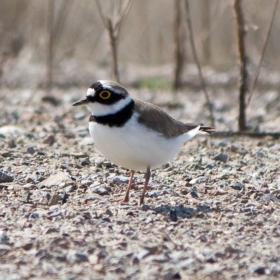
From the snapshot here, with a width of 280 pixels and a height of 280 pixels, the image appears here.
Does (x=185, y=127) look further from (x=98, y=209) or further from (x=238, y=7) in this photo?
(x=238, y=7)

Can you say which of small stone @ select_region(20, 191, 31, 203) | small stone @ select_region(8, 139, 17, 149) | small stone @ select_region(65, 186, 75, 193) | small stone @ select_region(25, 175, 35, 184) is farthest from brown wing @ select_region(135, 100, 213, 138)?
small stone @ select_region(8, 139, 17, 149)

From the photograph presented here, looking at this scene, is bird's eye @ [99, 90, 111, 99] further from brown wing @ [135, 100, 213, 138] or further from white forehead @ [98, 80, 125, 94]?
brown wing @ [135, 100, 213, 138]

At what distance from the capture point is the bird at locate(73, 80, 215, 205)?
504cm

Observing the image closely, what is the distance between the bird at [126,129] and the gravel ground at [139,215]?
0.42m

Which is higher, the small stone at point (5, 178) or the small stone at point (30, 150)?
the small stone at point (30, 150)

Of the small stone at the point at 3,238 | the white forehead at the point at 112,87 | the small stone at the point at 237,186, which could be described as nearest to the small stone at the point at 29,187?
the small stone at the point at 3,238

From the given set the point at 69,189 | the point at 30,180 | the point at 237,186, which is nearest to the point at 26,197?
the point at 69,189

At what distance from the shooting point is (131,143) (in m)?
5.02

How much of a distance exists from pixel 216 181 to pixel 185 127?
62cm

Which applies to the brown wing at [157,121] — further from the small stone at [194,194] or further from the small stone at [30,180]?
the small stone at [30,180]

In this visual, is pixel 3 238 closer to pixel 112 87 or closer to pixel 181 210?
pixel 181 210

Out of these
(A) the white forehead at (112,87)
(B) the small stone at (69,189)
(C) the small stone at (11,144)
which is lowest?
(B) the small stone at (69,189)

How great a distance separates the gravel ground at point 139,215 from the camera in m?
4.08

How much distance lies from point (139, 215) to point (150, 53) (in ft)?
33.8
